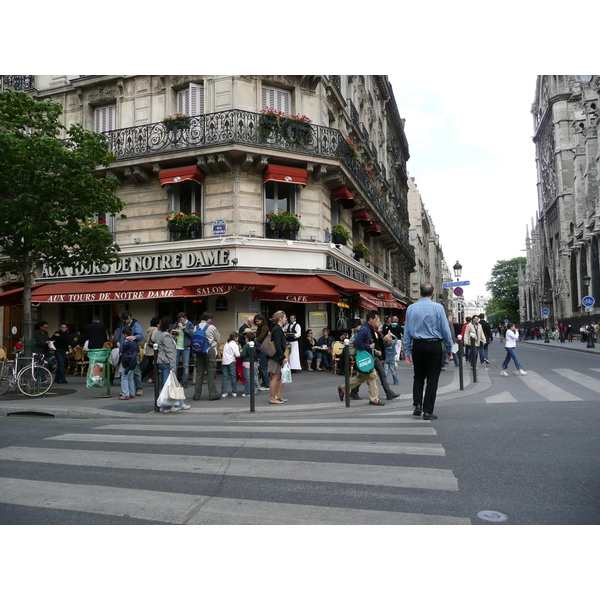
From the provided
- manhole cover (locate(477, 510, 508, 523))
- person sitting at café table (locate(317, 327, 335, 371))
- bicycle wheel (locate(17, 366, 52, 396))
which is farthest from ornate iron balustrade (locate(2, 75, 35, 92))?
manhole cover (locate(477, 510, 508, 523))

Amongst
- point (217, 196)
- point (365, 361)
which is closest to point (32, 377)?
point (365, 361)

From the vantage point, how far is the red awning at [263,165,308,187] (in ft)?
52.4

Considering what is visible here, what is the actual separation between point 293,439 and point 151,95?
51.4 feet

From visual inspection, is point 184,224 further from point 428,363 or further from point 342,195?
point 428,363

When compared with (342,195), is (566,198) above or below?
above

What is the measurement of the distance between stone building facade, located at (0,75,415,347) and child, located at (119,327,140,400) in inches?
162

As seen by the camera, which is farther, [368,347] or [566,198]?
[566,198]

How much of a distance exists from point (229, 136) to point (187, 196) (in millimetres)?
2742

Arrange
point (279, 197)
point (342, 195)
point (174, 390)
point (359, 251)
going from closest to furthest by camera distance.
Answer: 1. point (174, 390)
2. point (279, 197)
3. point (342, 195)
4. point (359, 251)

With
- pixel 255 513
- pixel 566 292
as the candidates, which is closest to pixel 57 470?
pixel 255 513

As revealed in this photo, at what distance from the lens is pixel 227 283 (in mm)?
14055

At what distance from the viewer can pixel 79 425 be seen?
25.7 feet

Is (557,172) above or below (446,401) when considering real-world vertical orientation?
above

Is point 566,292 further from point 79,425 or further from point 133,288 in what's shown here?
point 79,425
